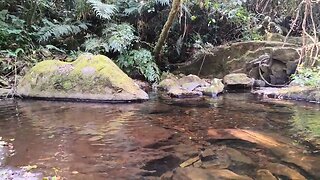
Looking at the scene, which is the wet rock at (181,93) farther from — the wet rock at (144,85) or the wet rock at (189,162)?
the wet rock at (189,162)

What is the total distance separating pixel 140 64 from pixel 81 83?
2499mm

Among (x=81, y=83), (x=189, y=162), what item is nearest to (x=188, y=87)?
(x=81, y=83)

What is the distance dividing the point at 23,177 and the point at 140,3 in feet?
25.4

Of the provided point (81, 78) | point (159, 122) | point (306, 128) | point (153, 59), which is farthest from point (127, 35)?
point (306, 128)

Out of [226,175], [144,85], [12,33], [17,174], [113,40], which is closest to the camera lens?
[17,174]

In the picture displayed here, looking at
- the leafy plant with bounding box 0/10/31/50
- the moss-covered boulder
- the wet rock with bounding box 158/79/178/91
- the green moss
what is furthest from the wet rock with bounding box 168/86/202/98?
the leafy plant with bounding box 0/10/31/50

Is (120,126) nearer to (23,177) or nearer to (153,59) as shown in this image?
(23,177)

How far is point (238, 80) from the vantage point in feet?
29.0

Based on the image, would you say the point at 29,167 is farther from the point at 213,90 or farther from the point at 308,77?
the point at 308,77

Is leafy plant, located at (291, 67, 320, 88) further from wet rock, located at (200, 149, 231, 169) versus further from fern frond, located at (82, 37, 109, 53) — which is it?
fern frond, located at (82, 37, 109, 53)

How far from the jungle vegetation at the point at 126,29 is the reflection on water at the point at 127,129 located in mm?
2427

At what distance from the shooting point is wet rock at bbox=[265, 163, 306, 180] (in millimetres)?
3014

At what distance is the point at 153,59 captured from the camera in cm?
943

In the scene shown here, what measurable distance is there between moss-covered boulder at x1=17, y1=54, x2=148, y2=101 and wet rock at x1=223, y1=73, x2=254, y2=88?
2.84 m
